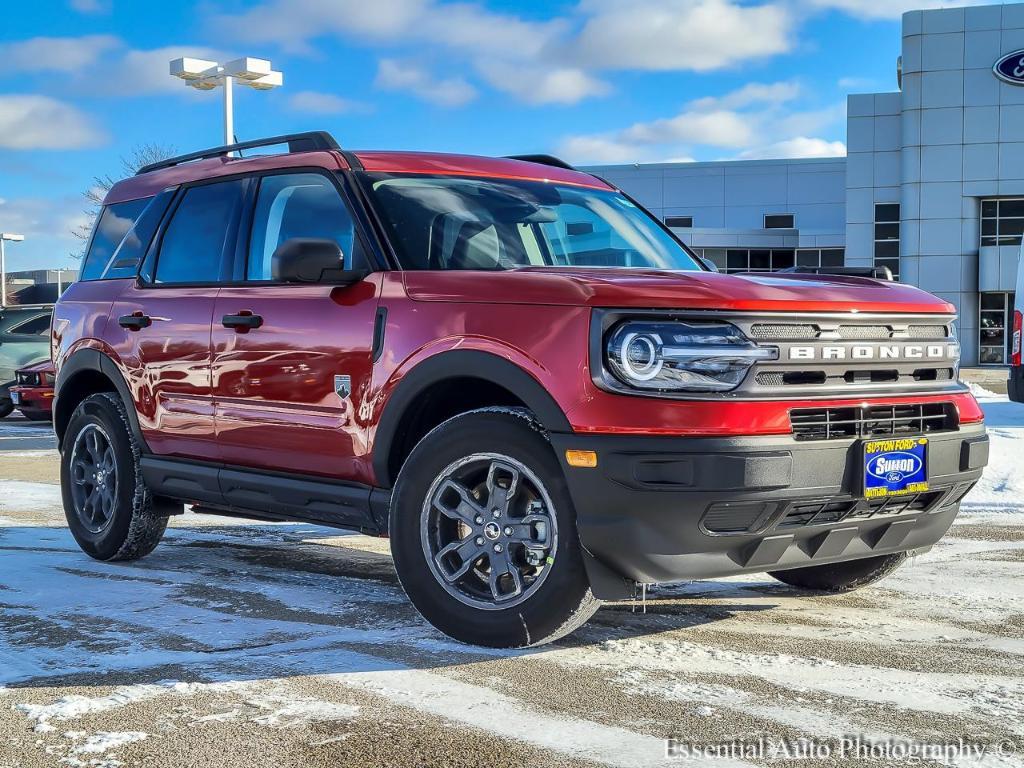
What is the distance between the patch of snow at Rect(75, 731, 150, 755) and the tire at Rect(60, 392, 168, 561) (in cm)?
289

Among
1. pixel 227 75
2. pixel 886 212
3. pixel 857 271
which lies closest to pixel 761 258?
pixel 886 212

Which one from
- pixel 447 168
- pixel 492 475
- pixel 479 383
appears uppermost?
pixel 447 168

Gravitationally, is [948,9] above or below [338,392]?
above

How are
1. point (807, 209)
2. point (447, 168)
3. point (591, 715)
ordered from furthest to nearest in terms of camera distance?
point (807, 209) → point (447, 168) → point (591, 715)

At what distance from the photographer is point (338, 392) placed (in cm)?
502

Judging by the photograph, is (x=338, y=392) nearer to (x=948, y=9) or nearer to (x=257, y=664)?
(x=257, y=664)

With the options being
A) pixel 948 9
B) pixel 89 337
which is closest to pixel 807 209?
pixel 948 9

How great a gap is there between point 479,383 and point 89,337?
9.23 feet

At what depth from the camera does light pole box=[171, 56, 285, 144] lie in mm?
18953

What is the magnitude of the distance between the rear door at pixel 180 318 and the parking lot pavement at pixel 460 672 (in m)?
0.76

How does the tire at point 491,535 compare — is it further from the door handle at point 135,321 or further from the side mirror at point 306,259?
the door handle at point 135,321

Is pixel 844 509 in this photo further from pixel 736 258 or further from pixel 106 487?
pixel 736 258

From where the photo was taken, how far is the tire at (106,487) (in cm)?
632

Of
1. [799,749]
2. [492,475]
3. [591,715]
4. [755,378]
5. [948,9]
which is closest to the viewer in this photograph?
[799,749]
